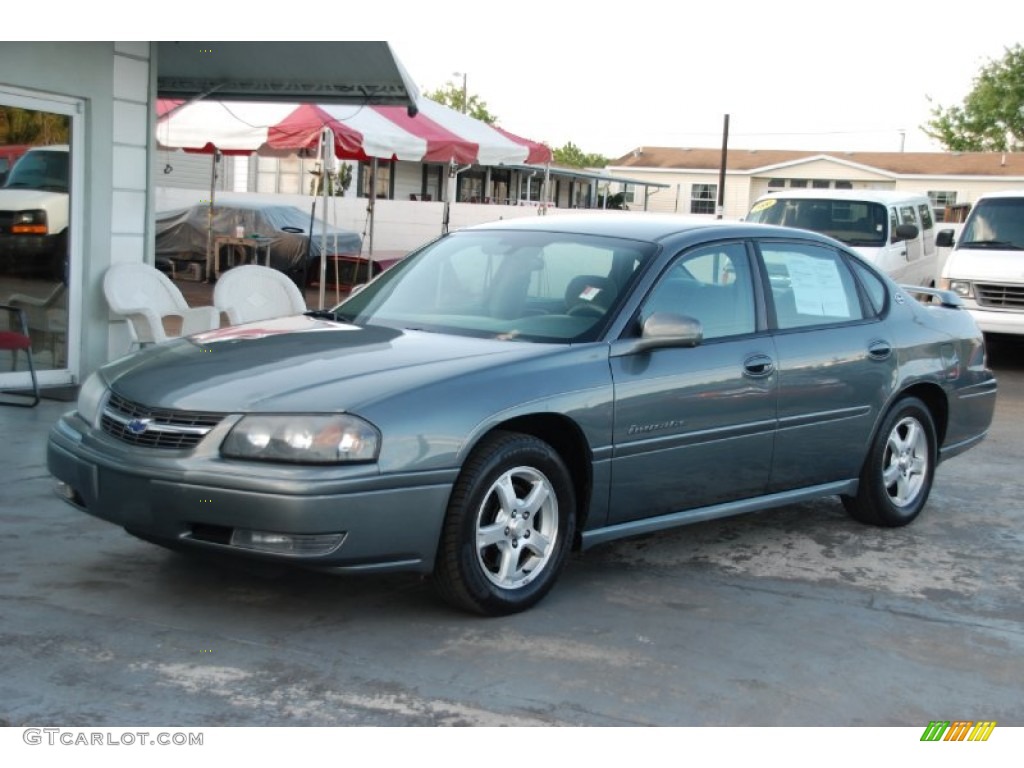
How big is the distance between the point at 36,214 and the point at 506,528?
243 inches

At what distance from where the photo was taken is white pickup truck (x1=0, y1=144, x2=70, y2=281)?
9414mm

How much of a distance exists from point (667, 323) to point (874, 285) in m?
1.96

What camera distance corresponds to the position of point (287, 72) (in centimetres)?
1209

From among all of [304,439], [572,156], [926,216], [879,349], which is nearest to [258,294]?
[879,349]

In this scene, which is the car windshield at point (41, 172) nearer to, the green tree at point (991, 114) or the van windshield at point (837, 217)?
the van windshield at point (837, 217)

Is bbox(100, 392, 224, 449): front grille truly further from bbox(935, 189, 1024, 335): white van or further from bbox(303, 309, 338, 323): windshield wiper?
bbox(935, 189, 1024, 335): white van

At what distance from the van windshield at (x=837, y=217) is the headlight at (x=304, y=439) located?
12.8 m

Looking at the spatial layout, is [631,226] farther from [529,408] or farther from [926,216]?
[926,216]

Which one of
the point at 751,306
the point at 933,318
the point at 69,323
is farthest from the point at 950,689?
the point at 69,323

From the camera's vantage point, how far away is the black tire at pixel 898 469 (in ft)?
21.5

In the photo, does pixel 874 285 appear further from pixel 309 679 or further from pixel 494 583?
pixel 309 679

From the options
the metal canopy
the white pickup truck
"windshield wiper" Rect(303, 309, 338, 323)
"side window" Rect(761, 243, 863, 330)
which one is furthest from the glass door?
"side window" Rect(761, 243, 863, 330)

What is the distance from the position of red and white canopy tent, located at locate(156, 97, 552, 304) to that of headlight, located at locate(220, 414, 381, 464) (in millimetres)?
9877
